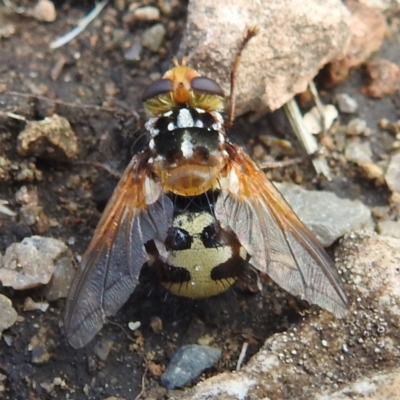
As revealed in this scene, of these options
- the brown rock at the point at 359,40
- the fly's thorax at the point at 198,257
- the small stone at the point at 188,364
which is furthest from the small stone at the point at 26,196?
the brown rock at the point at 359,40

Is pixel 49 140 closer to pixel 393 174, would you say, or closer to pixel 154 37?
pixel 154 37

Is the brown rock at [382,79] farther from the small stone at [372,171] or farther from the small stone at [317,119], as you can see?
the small stone at [372,171]

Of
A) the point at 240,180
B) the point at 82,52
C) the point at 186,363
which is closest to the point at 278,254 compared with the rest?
the point at 240,180

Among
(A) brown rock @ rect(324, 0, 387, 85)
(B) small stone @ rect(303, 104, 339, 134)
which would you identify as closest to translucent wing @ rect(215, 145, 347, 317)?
(B) small stone @ rect(303, 104, 339, 134)

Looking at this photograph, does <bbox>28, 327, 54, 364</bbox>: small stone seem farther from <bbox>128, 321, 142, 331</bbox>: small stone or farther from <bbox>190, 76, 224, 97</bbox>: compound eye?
<bbox>190, 76, 224, 97</bbox>: compound eye

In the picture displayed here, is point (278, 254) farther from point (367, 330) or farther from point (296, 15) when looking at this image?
point (296, 15)

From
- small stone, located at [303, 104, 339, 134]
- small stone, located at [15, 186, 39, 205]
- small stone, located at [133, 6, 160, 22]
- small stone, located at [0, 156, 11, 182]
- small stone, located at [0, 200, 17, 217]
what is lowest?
small stone, located at [0, 200, 17, 217]
